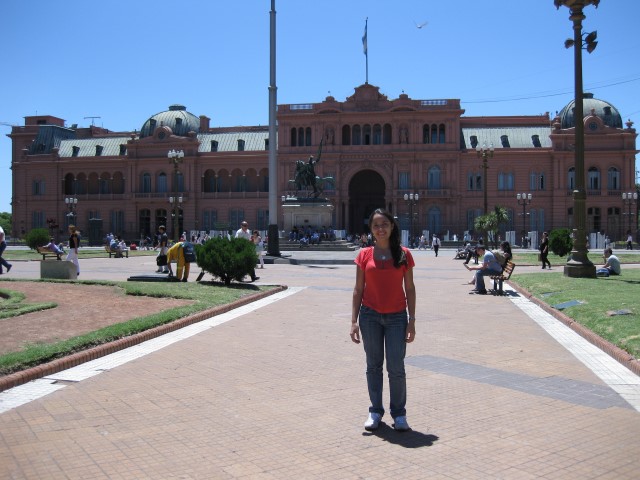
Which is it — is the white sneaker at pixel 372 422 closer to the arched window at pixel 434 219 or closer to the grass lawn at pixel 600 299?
the grass lawn at pixel 600 299

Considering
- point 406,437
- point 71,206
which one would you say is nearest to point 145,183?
point 71,206

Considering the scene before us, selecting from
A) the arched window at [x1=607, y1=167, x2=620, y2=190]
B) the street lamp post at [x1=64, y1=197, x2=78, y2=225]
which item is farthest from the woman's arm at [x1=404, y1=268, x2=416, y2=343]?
the street lamp post at [x1=64, y1=197, x2=78, y2=225]

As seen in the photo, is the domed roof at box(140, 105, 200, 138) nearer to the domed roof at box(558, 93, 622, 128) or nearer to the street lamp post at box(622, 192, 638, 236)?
the domed roof at box(558, 93, 622, 128)

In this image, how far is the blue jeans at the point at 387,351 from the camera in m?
6.18

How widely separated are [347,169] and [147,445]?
7259 centimetres

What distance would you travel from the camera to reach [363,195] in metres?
80.7

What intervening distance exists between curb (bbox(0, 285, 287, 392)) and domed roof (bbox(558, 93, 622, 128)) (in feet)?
236

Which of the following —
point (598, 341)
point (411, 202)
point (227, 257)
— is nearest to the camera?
point (598, 341)

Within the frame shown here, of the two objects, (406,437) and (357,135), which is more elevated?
(357,135)

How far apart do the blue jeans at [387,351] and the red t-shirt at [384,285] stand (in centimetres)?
7

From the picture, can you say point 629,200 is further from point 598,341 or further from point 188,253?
point 598,341

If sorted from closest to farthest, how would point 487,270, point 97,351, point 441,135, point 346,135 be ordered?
point 97,351 → point 487,270 → point 441,135 → point 346,135

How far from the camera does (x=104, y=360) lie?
9.13m

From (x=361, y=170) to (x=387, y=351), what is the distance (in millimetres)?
72843
